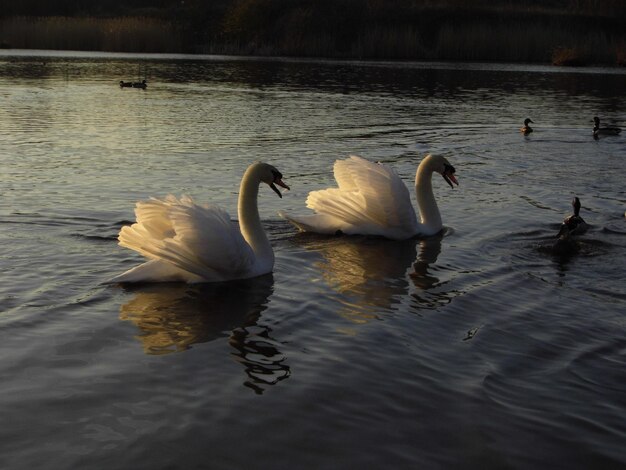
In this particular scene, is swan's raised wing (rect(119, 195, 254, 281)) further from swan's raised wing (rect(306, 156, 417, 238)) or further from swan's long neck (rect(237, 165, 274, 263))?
swan's raised wing (rect(306, 156, 417, 238))

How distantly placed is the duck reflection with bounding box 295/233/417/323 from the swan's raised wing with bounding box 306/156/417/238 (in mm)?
174

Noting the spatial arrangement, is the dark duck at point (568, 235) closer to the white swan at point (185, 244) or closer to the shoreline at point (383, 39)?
the white swan at point (185, 244)

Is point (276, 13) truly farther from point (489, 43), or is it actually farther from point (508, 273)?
point (508, 273)

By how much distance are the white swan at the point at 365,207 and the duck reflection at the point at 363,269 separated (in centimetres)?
13

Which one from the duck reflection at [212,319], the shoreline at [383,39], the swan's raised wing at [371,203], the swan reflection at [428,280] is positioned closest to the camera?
the duck reflection at [212,319]

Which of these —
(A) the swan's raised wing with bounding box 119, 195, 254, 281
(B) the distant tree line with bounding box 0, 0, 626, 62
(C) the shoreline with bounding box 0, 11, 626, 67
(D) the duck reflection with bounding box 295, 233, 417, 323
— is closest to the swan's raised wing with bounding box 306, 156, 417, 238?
(D) the duck reflection with bounding box 295, 233, 417, 323

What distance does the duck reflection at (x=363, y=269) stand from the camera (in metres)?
7.88

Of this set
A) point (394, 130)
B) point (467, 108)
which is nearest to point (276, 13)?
point (467, 108)

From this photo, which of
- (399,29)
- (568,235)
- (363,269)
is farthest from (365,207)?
(399,29)

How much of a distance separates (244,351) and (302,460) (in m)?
1.75

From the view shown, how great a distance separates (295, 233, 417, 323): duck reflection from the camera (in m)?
7.88

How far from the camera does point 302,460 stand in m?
4.91

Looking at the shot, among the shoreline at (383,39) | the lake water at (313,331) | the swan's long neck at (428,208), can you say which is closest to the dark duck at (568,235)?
the lake water at (313,331)

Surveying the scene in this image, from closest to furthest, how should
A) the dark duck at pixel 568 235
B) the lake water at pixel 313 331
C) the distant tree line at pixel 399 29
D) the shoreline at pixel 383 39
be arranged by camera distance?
the lake water at pixel 313 331
the dark duck at pixel 568 235
the shoreline at pixel 383 39
the distant tree line at pixel 399 29
